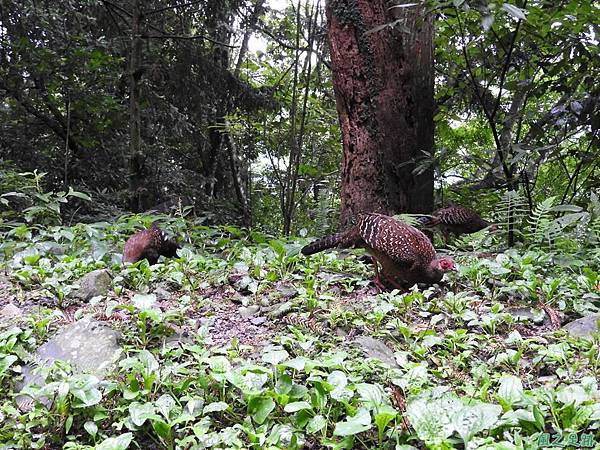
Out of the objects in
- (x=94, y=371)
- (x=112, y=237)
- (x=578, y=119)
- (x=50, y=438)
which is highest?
(x=578, y=119)

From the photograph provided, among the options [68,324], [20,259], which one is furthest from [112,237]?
[68,324]

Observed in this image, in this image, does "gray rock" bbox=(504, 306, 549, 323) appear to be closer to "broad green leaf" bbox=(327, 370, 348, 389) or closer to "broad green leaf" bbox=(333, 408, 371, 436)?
"broad green leaf" bbox=(327, 370, 348, 389)

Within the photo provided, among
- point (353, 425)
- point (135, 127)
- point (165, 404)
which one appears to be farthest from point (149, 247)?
point (135, 127)

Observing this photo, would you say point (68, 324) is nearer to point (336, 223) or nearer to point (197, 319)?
point (197, 319)

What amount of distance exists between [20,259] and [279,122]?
698 centimetres

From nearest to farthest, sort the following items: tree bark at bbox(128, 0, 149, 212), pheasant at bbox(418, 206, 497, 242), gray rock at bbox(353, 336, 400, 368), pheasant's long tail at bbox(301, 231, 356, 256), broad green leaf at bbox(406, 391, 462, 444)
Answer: broad green leaf at bbox(406, 391, 462, 444), gray rock at bbox(353, 336, 400, 368), pheasant's long tail at bbox(301, 231, 356, 256), pheasant at bbox(418, 206, 497, 242), tree bark at bbox(128, 0, 149, 212)

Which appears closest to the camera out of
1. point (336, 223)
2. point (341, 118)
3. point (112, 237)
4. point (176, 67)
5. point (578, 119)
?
point (578, 119)

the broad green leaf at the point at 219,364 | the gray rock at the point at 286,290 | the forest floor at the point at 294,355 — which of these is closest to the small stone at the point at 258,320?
the forest floor at the point at 294,355

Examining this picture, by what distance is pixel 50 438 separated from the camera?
77.6 inches

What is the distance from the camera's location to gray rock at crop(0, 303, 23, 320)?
292 centimetres

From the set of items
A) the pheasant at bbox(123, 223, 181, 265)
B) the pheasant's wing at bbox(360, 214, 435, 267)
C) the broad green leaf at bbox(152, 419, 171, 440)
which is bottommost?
the broad green leaf at bbox(152, 419, 171, 440)

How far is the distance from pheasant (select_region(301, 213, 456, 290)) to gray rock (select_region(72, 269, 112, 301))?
1.74 metres

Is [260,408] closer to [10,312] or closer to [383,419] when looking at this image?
[383,419]

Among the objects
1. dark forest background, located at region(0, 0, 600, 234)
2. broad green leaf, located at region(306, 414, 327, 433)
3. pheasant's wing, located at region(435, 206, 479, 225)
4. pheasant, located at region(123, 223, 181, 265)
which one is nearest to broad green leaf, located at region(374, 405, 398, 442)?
broad green leaf, located at region(306, 414, 327, 433)
